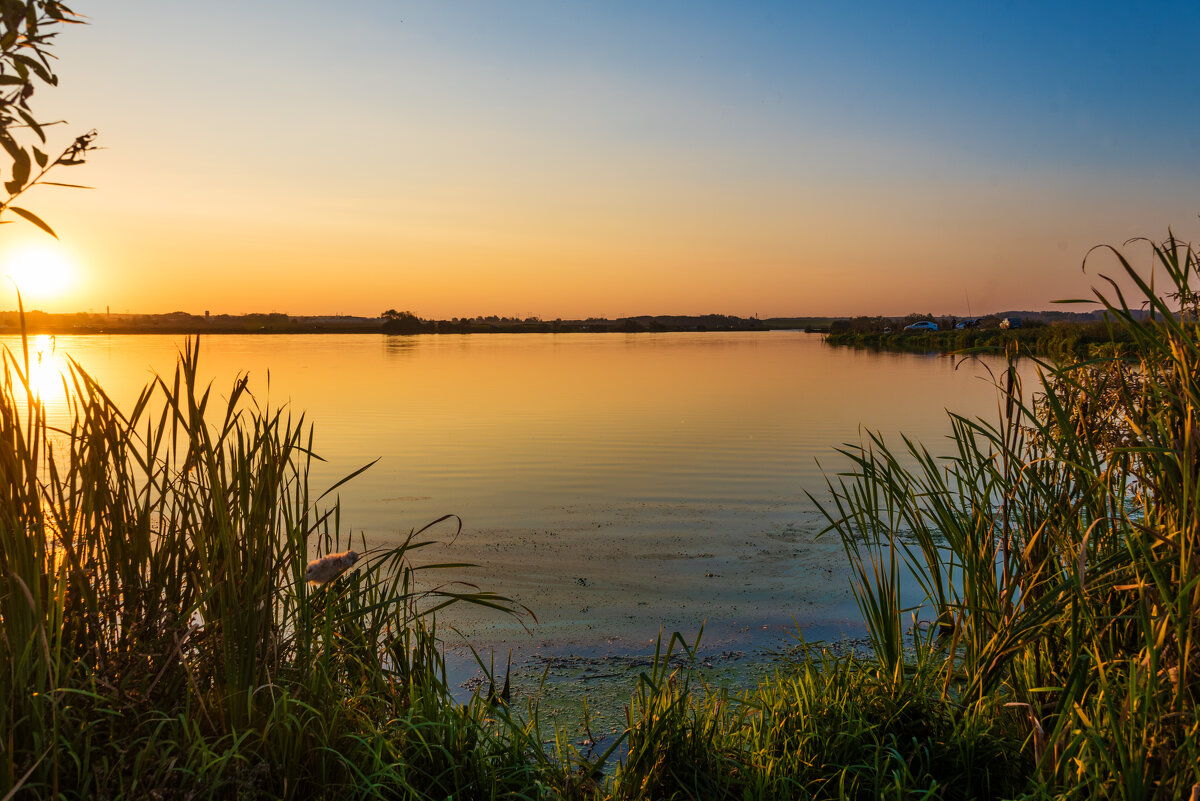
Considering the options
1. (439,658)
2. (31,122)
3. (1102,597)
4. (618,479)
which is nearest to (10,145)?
(31,122)

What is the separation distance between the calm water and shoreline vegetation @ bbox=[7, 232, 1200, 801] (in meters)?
1.44

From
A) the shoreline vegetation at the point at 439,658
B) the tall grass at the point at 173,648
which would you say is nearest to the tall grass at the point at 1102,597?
the shoreline vegetation at the point at 439,658

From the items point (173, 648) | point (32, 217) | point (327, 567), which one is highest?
point (32, 217)

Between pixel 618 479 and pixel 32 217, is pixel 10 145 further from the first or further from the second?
pixel 618 479

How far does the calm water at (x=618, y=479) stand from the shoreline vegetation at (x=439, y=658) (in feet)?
4.72

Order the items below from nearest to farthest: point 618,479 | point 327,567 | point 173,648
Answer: point 173,648
point 327,567
point 618,479

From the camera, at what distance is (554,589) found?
6.45 metres

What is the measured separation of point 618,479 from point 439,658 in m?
7.72

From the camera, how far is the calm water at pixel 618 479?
6258 mm

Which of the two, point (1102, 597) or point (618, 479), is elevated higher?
point (1102, 597)

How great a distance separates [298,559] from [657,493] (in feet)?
25.1

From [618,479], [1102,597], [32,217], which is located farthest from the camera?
[618,479]

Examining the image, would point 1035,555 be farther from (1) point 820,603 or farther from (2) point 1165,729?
(1) point 820,603

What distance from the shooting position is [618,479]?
36.3ft
